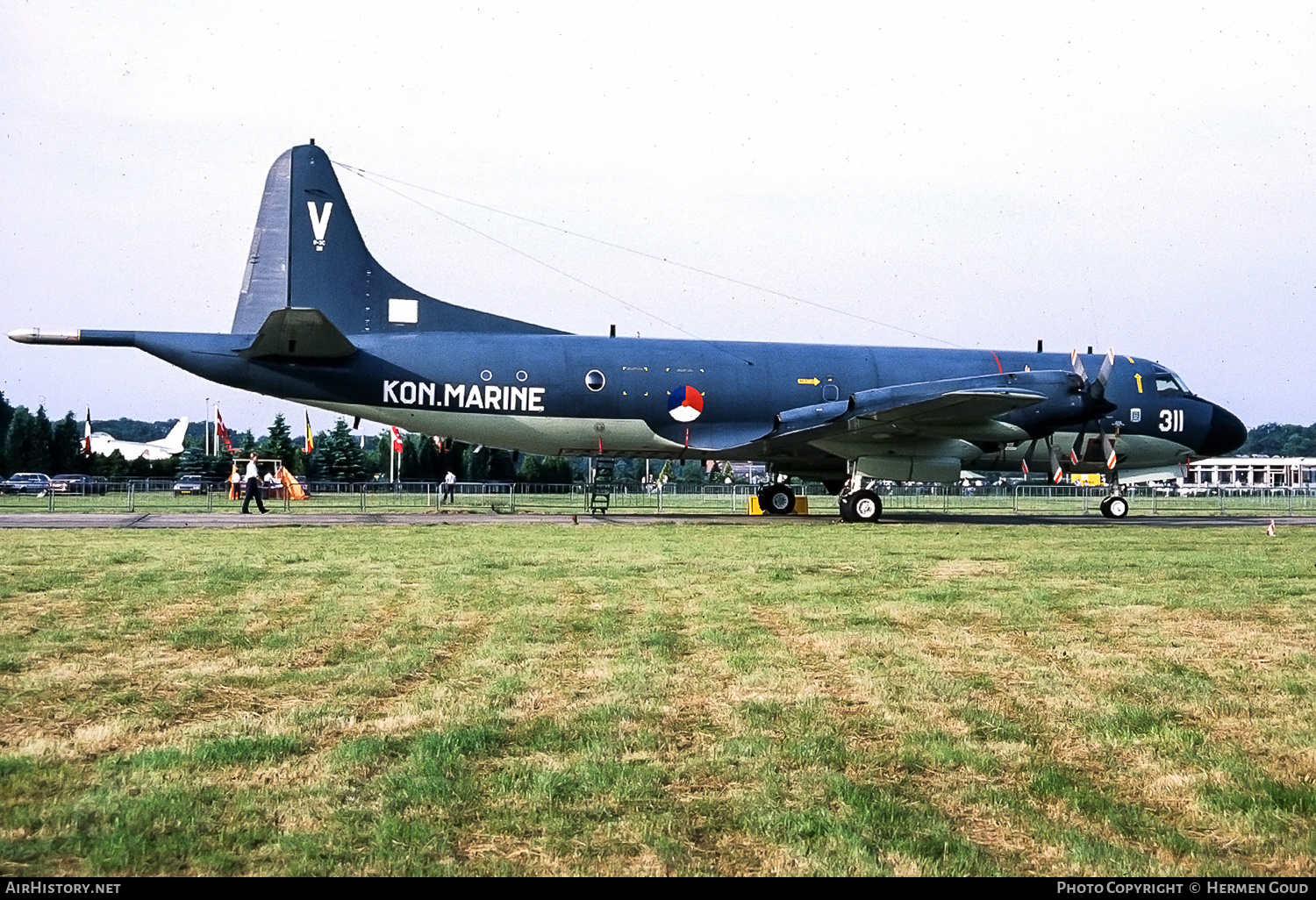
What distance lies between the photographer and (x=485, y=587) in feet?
41.5

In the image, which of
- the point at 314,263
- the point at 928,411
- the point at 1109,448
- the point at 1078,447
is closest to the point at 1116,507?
the point at 1109,448

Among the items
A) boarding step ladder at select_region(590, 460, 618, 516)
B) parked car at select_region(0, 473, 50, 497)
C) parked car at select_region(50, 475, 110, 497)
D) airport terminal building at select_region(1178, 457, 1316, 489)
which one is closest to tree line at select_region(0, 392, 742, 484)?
parked car at select_region(0, 473, 50, 497)

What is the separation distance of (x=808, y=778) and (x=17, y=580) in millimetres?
10794

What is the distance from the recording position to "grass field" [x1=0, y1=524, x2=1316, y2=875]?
4391 millimetres

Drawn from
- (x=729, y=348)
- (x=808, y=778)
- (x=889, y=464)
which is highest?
(x=729, y=348)

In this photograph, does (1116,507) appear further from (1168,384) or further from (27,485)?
(27,485)

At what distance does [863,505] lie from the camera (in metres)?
28.3

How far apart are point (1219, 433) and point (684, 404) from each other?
15849 mm

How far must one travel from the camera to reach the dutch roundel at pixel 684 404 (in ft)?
95.3

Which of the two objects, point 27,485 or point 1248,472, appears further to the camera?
point 1248,472

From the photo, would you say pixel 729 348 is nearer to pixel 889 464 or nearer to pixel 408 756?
pixel 889 464

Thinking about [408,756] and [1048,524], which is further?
[1048,524]

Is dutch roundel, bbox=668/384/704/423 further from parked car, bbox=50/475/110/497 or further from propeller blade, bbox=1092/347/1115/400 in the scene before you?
parked car, bbox=50/475/110/497

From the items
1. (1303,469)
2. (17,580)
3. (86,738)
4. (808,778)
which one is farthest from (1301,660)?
(1303,469)
